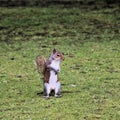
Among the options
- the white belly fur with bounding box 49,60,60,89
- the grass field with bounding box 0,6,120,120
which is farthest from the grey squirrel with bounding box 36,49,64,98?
the grass field with bounding box 0,6,120,120

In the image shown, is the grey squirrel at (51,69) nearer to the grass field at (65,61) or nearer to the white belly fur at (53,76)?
the white belly fur at (53,76)

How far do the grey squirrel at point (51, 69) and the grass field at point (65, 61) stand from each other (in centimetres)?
19

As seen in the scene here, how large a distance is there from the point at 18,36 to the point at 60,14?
385cm

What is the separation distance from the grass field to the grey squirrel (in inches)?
7.3

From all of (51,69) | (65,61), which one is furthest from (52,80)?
(65,61)

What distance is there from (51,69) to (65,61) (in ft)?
12.3

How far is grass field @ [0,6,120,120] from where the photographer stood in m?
7.45

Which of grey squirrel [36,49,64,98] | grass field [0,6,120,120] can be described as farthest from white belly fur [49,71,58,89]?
grass field [0,6,120,120]

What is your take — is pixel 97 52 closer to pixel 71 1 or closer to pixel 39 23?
pixel 39 23

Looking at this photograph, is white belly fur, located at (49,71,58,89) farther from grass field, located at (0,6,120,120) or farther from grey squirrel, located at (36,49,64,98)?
grass field, located at (0,6,120,120)

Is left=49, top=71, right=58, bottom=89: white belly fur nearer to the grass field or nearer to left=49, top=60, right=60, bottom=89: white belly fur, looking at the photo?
left=49, top=60, right=60, bottom=89: white belly fur

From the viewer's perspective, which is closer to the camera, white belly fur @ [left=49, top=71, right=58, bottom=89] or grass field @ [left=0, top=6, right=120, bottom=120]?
grass field @ [left=0, top=6, right=120, bottom=120]

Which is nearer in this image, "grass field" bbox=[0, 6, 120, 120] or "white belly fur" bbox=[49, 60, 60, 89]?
"grass field" bbox=[0, 6, 120, 120]

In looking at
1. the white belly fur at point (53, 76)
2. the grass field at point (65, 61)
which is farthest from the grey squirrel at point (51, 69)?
the grass field at point (65, 61)
